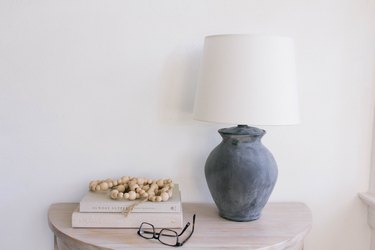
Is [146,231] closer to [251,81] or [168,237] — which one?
[168,237]

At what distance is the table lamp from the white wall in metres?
0.19

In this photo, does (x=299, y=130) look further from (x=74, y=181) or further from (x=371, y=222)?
(x=74, y=181)

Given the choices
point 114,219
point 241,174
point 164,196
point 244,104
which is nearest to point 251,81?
point 244,104

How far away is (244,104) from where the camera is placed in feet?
3.10

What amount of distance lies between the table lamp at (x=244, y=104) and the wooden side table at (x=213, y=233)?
6cm

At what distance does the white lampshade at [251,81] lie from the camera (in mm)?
942

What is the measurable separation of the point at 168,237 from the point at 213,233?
0.12m

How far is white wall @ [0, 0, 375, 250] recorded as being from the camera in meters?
1.15

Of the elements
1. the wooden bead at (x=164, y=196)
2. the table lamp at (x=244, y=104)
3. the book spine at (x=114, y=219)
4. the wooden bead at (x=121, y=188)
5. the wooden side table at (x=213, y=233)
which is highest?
the table lamp at (x=244, y=104)

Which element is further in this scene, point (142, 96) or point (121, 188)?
point (142, 96)

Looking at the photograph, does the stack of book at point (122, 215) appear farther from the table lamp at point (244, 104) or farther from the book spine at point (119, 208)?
the table lamp at point (244, 104)

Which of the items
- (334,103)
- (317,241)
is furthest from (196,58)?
(317,241)

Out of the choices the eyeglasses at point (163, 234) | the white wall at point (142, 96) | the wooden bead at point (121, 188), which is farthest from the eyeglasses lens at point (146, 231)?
the white wall at point (142, 96)

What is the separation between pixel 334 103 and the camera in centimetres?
122
